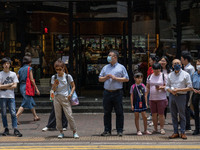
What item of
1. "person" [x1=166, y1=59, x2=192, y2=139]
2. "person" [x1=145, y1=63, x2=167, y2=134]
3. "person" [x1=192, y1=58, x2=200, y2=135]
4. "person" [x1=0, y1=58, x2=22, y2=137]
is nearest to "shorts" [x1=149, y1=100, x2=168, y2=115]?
"person" [x1=145, y1=63, x2=167, y2=134]

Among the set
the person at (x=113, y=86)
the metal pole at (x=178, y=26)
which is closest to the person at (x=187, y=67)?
the person at (x=113, y=86)

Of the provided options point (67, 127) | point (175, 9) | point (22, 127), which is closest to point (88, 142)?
point (67, 127)

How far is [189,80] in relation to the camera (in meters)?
9.06

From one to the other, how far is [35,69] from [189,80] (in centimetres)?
702

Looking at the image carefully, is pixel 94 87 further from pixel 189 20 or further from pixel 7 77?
pixel 7 77

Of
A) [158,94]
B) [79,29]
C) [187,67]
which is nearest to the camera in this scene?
[158,94]

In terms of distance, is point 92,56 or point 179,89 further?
point 92,56

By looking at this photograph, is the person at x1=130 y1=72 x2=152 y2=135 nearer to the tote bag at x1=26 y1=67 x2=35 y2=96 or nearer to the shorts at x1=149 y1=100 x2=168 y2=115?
the shorts at x1=149 y1=100 x2=168 y2=115

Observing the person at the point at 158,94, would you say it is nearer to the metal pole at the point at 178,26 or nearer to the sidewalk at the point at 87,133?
the sidewalk at the point at 87,133

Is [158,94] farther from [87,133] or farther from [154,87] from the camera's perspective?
[87,133]

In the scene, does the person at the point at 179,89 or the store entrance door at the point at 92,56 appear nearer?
the person at the point at 179,89

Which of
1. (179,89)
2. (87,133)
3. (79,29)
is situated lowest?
(87,133)

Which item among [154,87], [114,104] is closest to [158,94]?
[154,87]

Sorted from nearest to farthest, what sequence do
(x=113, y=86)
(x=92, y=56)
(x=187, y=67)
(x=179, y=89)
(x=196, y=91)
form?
(x=179, y=89), (x=113, y=86), (x=196, y=91), (x=187, y=67), (x=92, y=56)
